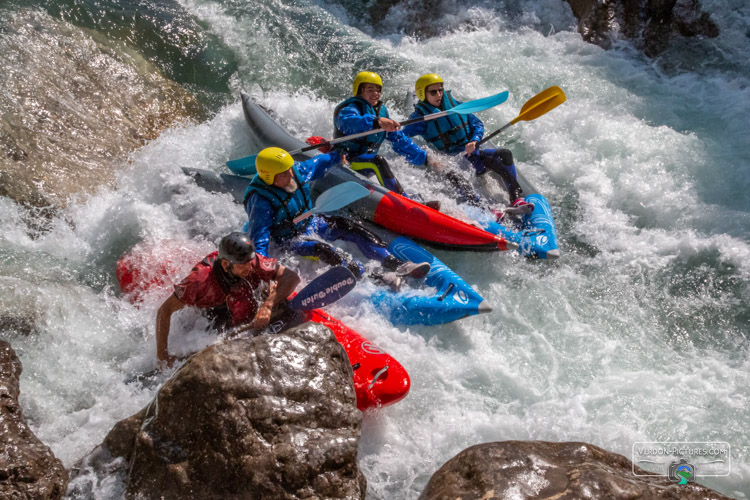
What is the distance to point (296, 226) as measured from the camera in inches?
211

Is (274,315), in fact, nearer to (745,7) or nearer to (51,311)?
(51,311)

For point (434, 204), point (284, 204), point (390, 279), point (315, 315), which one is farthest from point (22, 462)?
point (434, 204)

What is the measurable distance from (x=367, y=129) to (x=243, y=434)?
3666 millimetres

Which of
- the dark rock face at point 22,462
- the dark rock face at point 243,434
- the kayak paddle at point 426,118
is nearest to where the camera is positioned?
the dark rock face at point 243,434

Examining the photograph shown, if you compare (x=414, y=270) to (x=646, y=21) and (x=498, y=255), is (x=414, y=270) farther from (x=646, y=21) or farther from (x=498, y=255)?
(x=646, y=21)

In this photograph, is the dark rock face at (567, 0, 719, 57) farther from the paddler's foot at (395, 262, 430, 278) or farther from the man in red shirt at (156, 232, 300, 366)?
the man in red shirt at (156, 232, 300, 366)

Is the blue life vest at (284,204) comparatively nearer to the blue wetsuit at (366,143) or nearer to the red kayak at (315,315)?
the red kayak at (315,315)

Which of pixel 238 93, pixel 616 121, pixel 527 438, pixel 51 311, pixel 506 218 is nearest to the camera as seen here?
pixel 527 438

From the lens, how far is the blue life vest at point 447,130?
664 cm

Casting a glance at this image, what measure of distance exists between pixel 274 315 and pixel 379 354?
0.78 meters

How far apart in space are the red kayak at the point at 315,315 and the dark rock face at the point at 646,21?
6.88 meters

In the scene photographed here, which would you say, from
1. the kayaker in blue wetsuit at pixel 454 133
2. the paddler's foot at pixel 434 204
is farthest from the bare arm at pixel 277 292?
the kayaker in blue wetsuit at pixel 454 133

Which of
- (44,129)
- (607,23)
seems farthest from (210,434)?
(607,23)

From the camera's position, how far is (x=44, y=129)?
6570 mm
